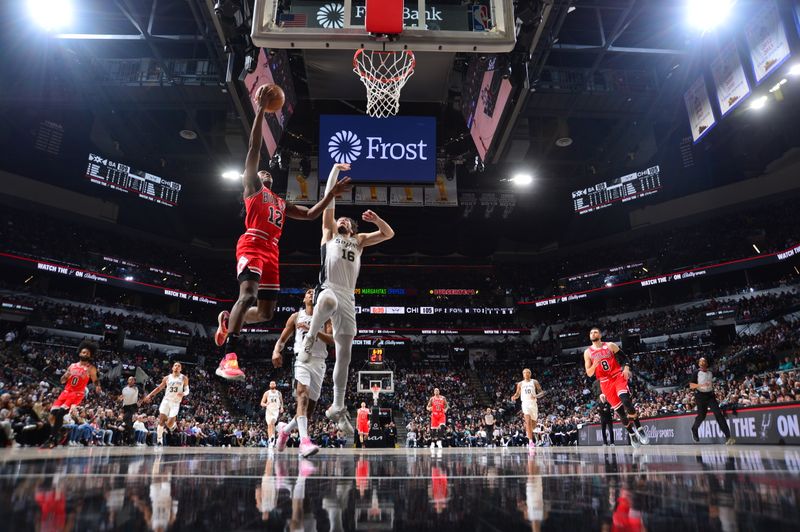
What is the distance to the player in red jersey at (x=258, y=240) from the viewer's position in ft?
16.4

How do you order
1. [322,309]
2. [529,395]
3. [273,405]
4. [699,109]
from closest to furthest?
[322,309] < [529,395] < [699,109] < [273,405]

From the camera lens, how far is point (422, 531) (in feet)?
4.21

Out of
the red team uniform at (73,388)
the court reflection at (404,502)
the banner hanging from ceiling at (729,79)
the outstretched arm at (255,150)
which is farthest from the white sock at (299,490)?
the banner hanging from ceiling at (729,79)

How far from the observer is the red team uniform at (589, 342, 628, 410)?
8.52m

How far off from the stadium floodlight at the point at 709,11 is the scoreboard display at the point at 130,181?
2351 centimetres

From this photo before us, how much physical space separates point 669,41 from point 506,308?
24.1m

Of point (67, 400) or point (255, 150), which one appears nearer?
point (255, 150)

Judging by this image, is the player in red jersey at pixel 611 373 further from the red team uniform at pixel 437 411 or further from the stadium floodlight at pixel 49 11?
the stadium floodlight at pixel 49 11

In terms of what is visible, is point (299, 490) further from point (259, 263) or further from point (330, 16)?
point (330, 16)

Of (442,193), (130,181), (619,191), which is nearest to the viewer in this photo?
(442,193)

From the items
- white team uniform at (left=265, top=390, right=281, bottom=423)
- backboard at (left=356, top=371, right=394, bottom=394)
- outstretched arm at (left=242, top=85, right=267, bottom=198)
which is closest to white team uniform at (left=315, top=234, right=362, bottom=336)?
outstretched arm at (left=242, top=85, right=267, bottom=198)

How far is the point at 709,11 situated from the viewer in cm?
1088

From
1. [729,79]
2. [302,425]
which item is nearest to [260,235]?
[302,425]

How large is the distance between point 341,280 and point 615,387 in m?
6.18
